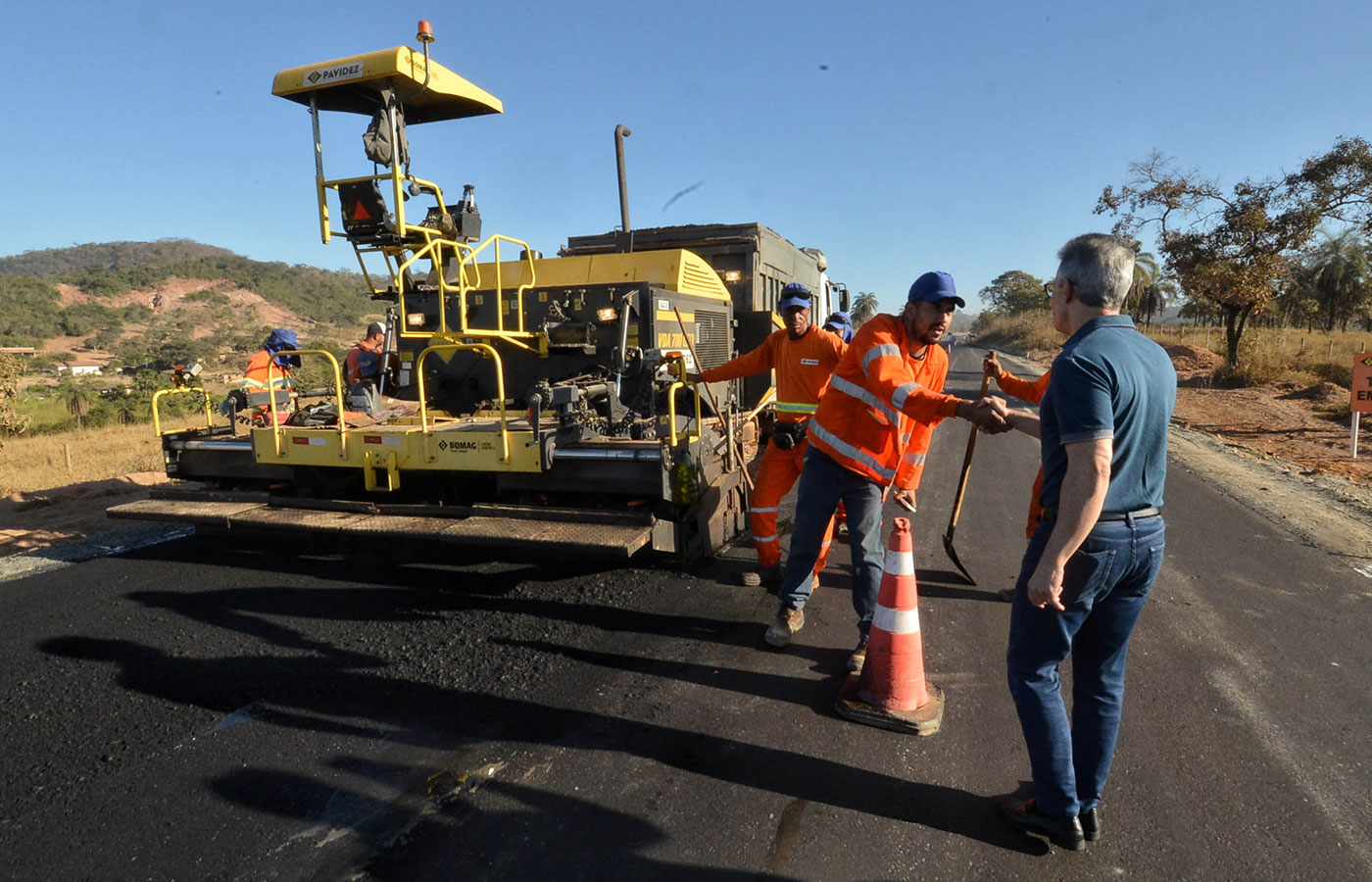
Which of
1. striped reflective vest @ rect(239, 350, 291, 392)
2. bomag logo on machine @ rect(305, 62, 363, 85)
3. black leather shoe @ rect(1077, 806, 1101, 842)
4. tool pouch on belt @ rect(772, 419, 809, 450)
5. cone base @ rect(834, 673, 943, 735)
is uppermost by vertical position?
bomag logo on machine @ rect(305, 62, 363, 85)

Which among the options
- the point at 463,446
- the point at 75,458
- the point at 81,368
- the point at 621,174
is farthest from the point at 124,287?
the point at 463,446

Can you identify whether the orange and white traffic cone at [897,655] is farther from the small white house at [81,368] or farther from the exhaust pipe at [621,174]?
the small white house at [81,368]

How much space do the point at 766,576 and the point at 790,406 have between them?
1.14 metres

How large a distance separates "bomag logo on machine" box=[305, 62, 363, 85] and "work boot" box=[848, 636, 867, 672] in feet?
15.9

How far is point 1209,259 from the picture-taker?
1780cm

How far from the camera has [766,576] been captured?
4883 millimetres

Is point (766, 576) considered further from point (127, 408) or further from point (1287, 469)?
point (127, 408)

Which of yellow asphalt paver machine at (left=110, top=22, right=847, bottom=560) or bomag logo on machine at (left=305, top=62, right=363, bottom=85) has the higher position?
bomag logo on machine at (left=305, top=62, right=363, bottom=85)

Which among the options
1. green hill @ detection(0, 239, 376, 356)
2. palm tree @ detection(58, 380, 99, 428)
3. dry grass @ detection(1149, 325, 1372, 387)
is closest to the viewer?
dry grass @ detection(1149, 325, 1372, 387)

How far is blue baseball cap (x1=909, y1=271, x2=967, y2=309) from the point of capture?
337 centimetres

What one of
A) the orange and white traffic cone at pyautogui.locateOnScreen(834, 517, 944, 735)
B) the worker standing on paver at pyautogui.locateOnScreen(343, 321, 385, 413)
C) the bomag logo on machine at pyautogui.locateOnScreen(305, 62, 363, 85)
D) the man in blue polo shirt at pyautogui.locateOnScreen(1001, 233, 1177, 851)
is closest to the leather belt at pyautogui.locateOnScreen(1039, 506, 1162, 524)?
the man in blue polo shirt at pyautogui.locateOnScreen(1001, 233, 1177, 851)

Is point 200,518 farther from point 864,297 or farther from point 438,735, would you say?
point 864,297

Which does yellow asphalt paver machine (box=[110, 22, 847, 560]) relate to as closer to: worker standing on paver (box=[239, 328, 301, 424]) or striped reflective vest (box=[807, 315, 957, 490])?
worker standing on paver (box=[239, 328, 301, 424])

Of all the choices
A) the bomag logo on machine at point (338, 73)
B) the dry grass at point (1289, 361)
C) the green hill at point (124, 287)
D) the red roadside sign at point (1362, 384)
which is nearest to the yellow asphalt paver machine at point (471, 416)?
the bomag logo on machine at point (338, 73)
